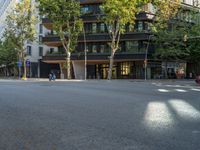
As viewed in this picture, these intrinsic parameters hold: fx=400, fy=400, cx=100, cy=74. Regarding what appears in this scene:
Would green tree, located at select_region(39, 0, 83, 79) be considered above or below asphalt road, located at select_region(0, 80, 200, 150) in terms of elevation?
above

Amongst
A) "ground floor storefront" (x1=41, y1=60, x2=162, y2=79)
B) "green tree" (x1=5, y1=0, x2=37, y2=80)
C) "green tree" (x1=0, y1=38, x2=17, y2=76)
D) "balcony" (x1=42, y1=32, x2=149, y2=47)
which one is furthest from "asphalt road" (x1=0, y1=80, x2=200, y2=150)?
"green tree" (x1=0, y1=38, x2=17, y2=76)

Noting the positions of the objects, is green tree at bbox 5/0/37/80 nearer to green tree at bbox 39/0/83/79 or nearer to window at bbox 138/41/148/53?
green tree at bbox 39/0/83/79

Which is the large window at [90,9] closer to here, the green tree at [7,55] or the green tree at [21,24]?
the green tree at [21,24]

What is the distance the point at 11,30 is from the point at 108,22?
17408mm

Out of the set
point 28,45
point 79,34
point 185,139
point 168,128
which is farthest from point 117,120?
point 28,45

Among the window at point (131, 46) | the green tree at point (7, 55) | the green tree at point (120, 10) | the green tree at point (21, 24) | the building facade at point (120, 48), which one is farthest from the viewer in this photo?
the green tree at point (7, 55)

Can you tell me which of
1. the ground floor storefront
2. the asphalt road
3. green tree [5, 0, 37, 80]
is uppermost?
green tree [5, 0, 37, 80]

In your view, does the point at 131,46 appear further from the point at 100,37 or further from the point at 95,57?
the point at 95,57

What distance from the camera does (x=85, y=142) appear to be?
23.2 ft

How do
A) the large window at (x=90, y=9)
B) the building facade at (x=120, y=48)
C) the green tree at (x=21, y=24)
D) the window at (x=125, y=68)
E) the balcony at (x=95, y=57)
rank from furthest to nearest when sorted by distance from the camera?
the window at (x=125, y=68)
the large window at (x=90, y=9)
the green tree at (x=21, y=24)
the balcony at (x=95, y=57)
the building facade at (x=120, y=48)

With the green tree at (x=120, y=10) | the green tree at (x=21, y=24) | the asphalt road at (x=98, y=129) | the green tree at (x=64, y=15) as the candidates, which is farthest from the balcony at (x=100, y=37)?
the asphalt road at (x=98, y=129)

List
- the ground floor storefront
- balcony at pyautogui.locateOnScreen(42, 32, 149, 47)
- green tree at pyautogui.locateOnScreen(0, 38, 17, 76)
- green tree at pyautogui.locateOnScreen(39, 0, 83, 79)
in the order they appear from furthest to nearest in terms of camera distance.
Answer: green tree at pyautogui.locateOnScreen(0, 38, 17, 76), the ground floor storefront, balcony at pyautogui.locateOnScreen(42, 32, 149, 47), green tree at pyautogui.locateOnScreen(39, 0, 83, 79)

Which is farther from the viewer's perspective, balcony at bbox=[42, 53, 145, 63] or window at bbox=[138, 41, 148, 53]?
balcony at bbox=[42, 53, 145, 63]

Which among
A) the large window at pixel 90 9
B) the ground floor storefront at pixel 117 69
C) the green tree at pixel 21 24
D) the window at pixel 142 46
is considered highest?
the large window at pixel 90 9
